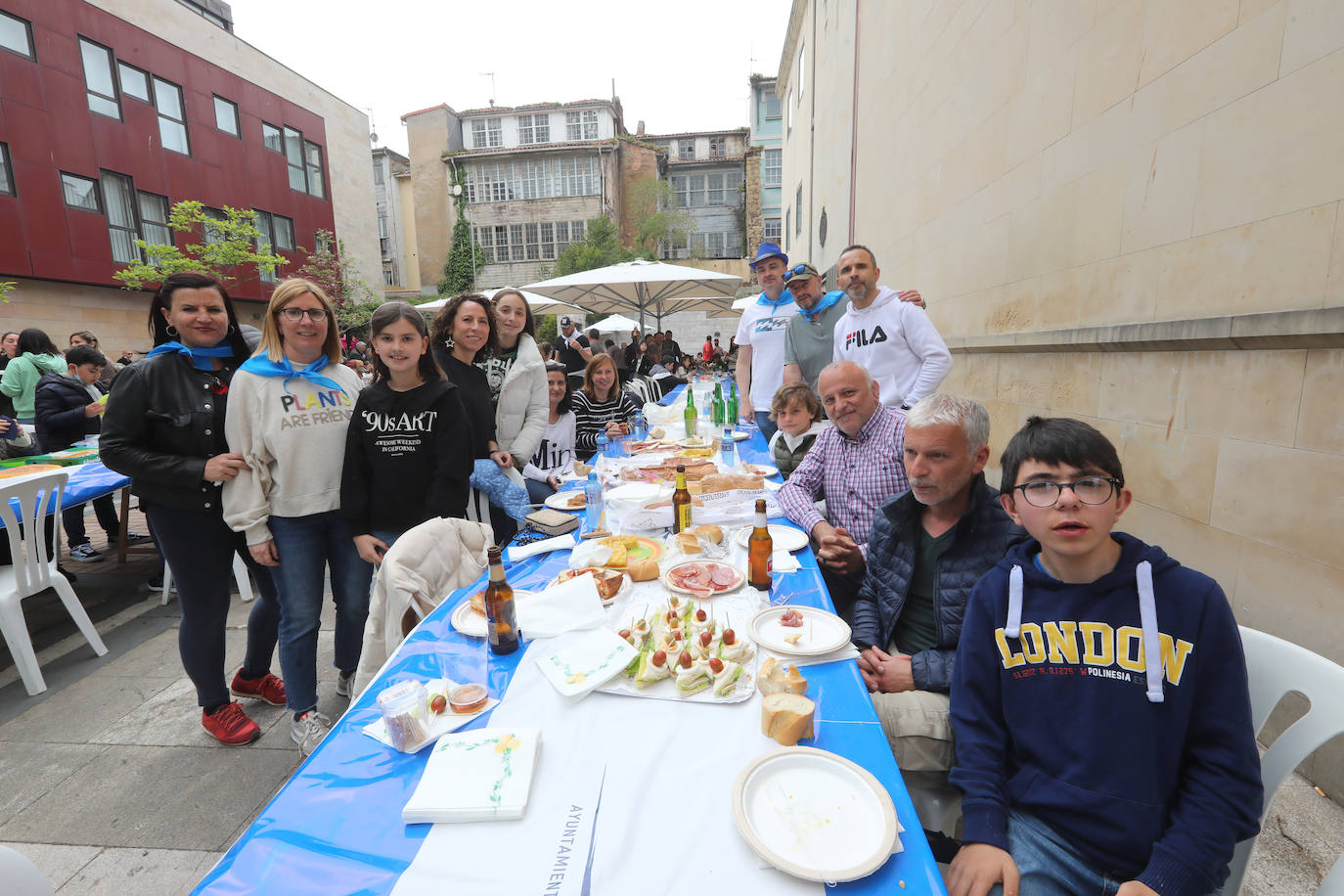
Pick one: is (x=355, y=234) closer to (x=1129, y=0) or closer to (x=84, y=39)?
(x=84, y=39)

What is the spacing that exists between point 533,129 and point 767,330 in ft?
113

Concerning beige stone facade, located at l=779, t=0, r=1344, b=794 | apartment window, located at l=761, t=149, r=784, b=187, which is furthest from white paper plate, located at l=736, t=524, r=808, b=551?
apartment window, located at l=761, t=149, r=784, b=187

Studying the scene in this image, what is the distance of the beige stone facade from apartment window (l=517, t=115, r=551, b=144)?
109ft

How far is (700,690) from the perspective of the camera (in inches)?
59.3

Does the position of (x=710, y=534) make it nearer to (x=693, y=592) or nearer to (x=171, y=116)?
(x=693, y=592)

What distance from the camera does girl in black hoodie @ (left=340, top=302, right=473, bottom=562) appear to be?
2654 millimetres

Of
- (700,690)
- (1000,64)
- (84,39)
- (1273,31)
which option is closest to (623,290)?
(1000,64)

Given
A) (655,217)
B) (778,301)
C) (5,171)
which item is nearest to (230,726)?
(778,301)

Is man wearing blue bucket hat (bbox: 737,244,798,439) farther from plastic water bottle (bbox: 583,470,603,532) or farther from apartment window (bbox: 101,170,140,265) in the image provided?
apartment window (bbox: 101,170,140,265)

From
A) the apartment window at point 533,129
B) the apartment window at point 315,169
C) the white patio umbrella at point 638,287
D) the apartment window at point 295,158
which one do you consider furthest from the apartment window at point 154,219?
the apartment window at point 533,129

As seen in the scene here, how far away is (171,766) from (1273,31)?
590cm

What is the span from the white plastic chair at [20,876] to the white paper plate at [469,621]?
95 centimetres

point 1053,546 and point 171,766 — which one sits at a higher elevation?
point 1053,546

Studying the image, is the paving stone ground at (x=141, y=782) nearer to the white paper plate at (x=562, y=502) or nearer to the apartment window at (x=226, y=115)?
the white paper plate at (x=562, y=502)
